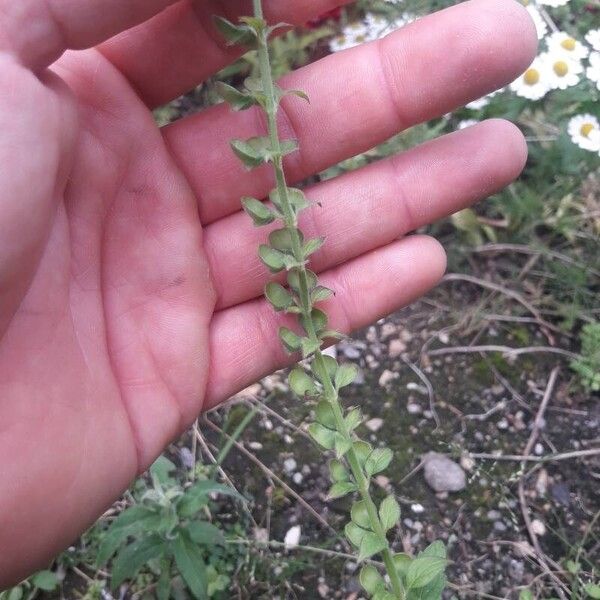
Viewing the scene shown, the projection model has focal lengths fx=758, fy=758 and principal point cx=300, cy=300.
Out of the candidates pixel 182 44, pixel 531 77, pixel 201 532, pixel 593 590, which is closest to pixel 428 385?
pixel 593 590

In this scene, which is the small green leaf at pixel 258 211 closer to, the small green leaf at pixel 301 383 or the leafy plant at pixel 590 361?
the small green leaf at pixel 301 383

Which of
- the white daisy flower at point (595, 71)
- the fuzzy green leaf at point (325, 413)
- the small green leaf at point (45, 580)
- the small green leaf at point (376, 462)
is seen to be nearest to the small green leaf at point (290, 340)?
the fuzzy green leaf at point (325, 413)

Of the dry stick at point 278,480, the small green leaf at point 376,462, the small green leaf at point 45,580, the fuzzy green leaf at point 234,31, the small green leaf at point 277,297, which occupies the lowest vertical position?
the dry stick at point 278,480

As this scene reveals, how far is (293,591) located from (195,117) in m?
1.16

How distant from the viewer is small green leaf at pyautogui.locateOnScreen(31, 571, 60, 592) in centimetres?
179

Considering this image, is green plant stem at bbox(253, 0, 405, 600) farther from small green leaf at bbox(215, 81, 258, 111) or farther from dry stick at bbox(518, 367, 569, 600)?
dry stick at bbox(518, 367, 569, 600)

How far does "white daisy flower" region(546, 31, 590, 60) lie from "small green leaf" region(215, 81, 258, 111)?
1.37 metres

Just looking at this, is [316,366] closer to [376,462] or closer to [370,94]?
[376,462]

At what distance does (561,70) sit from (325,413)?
149 cm

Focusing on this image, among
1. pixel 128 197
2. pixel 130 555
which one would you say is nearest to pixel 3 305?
pixel 128 197

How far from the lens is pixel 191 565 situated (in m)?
1.65

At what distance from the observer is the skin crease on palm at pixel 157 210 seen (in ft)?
4.22

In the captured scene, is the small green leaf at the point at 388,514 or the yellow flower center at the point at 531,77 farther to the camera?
the yellow flower center at the point at 531,77

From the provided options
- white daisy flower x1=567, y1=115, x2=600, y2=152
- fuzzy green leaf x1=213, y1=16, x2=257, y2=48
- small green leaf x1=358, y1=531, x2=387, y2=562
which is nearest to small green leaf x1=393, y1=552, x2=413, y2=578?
small green leaf x1=358, y1=531, x2=387, y2=562
